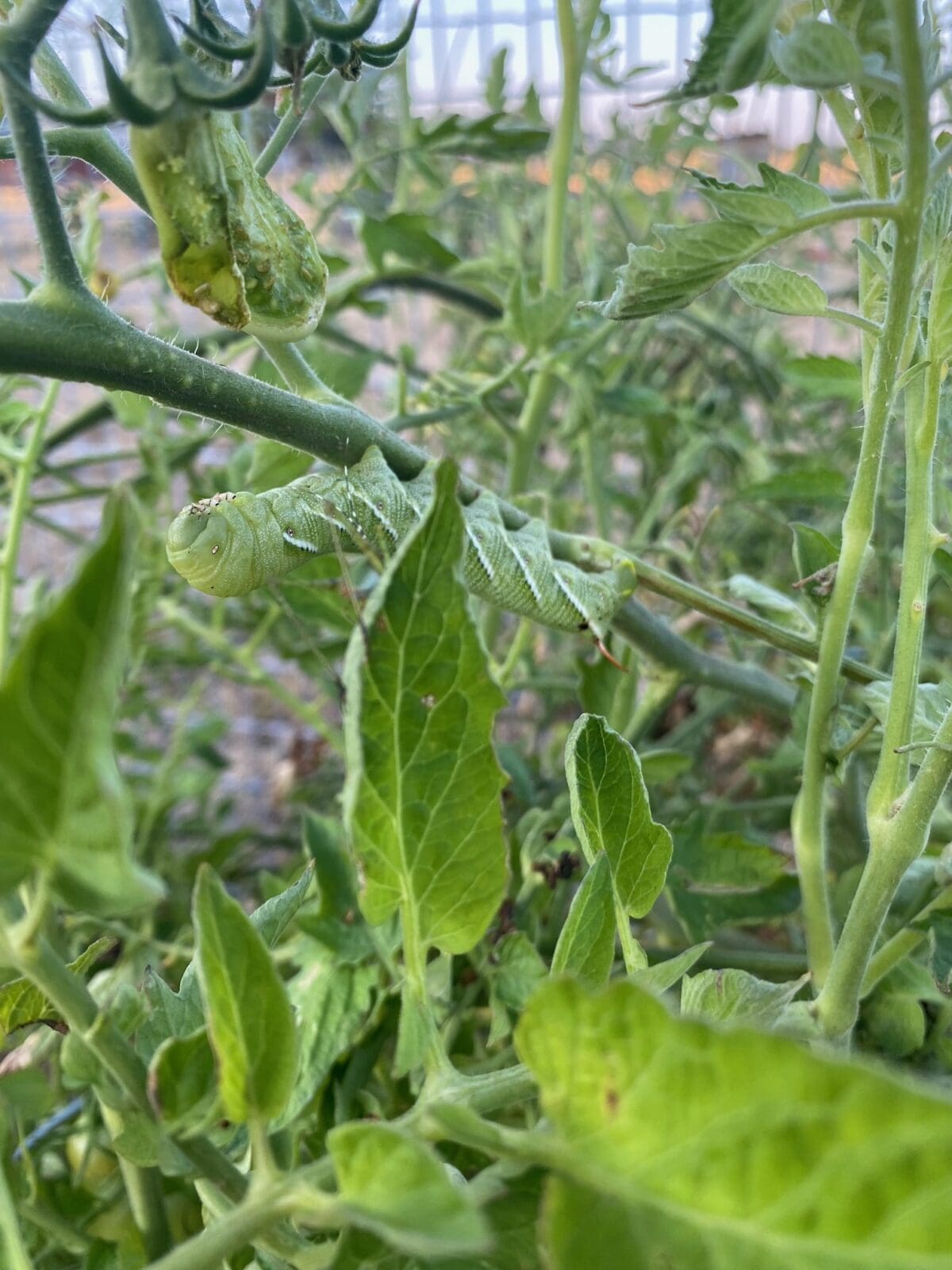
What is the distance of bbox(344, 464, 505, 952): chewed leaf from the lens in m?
0.28

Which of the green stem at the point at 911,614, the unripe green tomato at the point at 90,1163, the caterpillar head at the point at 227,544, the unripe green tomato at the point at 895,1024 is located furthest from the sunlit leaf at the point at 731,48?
the unripe green tomato at the point at 90,1163

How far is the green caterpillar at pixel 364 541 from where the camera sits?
575 millimetres

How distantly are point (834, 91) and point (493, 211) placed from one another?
1.43 m

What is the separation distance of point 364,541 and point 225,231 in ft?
0.83

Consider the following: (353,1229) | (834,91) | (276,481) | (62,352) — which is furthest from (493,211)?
(353,1229)

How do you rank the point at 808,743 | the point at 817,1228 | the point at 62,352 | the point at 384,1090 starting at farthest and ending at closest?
the point at 384,1090, the point at 808,743, the point at 62,352, the point at 817,1228

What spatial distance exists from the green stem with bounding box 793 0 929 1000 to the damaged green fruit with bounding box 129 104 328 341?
0.23 m

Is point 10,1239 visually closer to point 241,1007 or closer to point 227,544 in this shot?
point 241,1007

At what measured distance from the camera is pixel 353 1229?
10.9 inches

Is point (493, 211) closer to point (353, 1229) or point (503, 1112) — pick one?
point (503, 1112)

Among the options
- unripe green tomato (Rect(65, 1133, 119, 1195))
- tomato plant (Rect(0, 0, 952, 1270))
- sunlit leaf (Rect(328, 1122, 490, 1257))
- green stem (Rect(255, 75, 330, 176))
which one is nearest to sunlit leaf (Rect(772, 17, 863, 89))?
tomato plant (Rect(0, 0, 952, 1270))

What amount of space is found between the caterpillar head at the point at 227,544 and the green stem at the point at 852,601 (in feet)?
1.15

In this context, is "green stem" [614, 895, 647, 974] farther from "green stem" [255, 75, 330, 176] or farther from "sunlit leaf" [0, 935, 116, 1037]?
"green stem" [255, 75, 330, 176]

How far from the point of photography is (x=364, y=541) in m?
0.60
